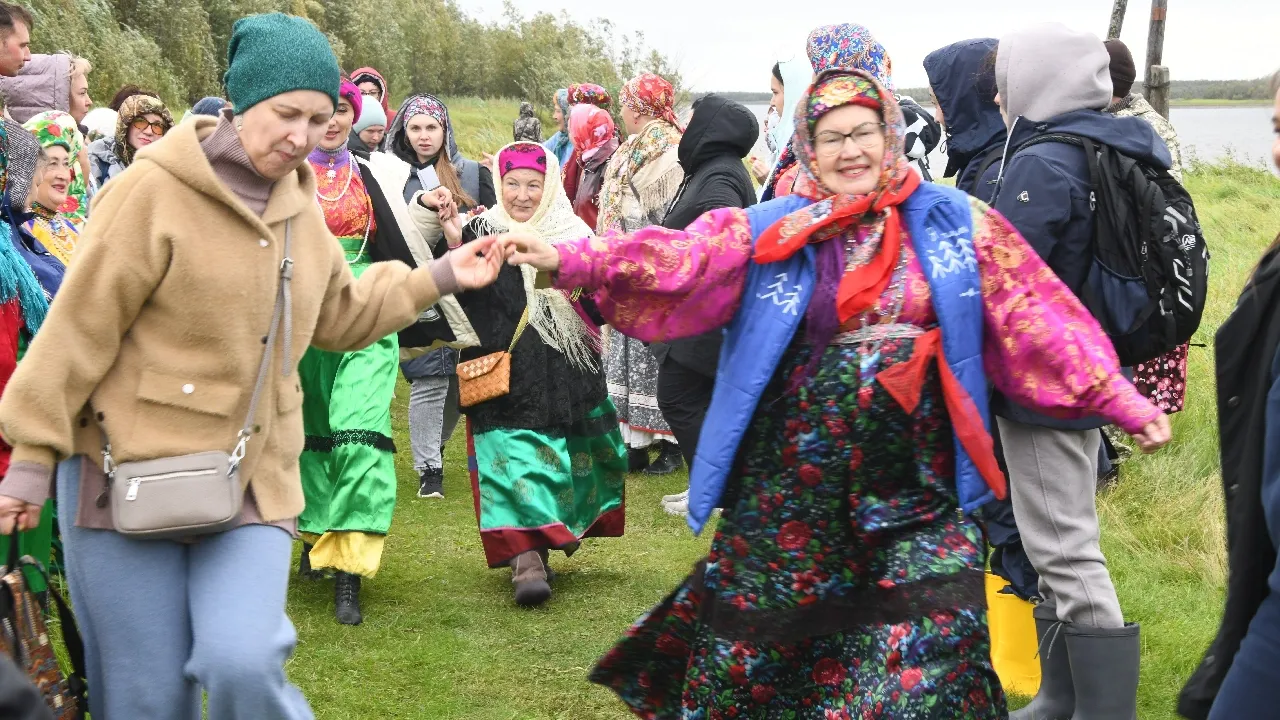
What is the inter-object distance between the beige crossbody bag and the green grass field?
185 cm

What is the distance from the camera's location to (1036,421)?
14.2 feet

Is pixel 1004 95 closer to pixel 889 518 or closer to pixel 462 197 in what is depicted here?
pixel 889 518

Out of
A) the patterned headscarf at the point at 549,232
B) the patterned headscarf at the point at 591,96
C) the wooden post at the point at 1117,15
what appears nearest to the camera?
the patterned headscarf at the point at 549,232

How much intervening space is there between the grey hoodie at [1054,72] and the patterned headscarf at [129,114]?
16.7ft

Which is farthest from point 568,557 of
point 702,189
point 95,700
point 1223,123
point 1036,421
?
point 1223,123

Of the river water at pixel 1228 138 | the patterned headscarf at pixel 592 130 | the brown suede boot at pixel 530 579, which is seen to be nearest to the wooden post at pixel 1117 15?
the river water at pixel 1228 138

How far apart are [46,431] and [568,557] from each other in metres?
4.06

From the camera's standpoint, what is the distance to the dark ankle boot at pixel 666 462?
9.05 meters

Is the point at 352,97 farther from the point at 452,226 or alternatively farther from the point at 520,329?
the point at 520,329

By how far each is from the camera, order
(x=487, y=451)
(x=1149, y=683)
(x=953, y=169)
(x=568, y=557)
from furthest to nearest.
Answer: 1. (x=568, y=557)
2. (x=487, y=451)
3. (x=953, y=169)
4. (x=1149, y=683)

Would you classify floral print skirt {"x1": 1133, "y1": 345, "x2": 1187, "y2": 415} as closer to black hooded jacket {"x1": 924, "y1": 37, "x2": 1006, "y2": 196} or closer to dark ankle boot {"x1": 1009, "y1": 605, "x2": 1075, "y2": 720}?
black hooded jacket {"x1": 924, "y1": 37, "x2": 1006, "y2": 196}

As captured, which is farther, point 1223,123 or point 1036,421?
point 1223,123

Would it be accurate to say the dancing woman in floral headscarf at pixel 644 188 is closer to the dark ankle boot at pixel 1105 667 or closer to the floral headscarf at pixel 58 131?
the floral headscarf at pixel 58 131

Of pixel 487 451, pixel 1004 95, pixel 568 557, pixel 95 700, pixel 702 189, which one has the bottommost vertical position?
pixel 568 557
